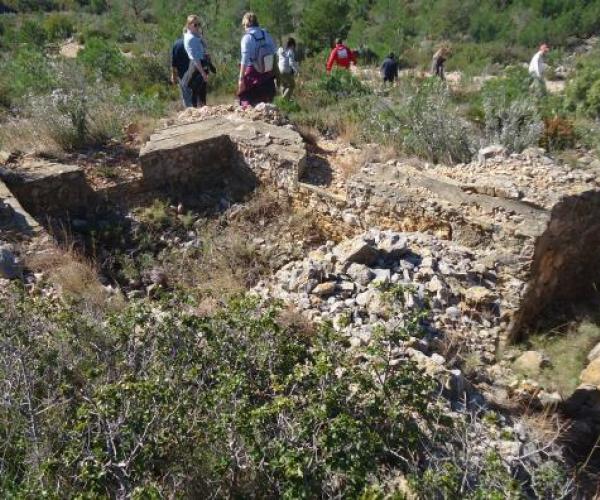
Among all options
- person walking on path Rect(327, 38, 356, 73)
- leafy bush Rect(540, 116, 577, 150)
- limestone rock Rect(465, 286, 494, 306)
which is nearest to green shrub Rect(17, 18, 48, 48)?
person walking on path Rect(327, 38, 356, 73)

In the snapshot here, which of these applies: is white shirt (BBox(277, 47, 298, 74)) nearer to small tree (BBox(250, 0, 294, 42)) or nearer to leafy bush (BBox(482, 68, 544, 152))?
leafy bush (BBox(482, 68, 544, 152))

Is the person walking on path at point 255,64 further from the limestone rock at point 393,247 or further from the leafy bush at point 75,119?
the limestone rock at point 393,247

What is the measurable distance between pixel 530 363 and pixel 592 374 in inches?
17.6

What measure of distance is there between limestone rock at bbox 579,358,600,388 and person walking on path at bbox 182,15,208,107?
548 cm

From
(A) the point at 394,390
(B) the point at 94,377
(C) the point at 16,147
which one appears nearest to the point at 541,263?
(A) the point at 394,390

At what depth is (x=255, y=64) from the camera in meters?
6.71

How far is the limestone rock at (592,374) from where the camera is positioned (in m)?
4.01

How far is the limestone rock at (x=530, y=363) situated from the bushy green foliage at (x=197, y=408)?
135 cm

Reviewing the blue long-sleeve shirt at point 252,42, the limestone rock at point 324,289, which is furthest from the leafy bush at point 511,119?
the limestone rock at point 324,289

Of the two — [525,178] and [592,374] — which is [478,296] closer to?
[592,374]

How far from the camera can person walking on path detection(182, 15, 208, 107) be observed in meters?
6.77

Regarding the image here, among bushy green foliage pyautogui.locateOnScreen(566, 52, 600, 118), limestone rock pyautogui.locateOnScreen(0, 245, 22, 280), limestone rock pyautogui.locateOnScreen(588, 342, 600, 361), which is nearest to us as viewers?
limestone rock pyautogui.locateOnScreen(0, 245, 22, 280)

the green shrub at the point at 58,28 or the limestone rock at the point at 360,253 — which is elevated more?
the green shrub at the point at 58,28

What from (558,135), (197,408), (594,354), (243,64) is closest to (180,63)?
(243,64)
